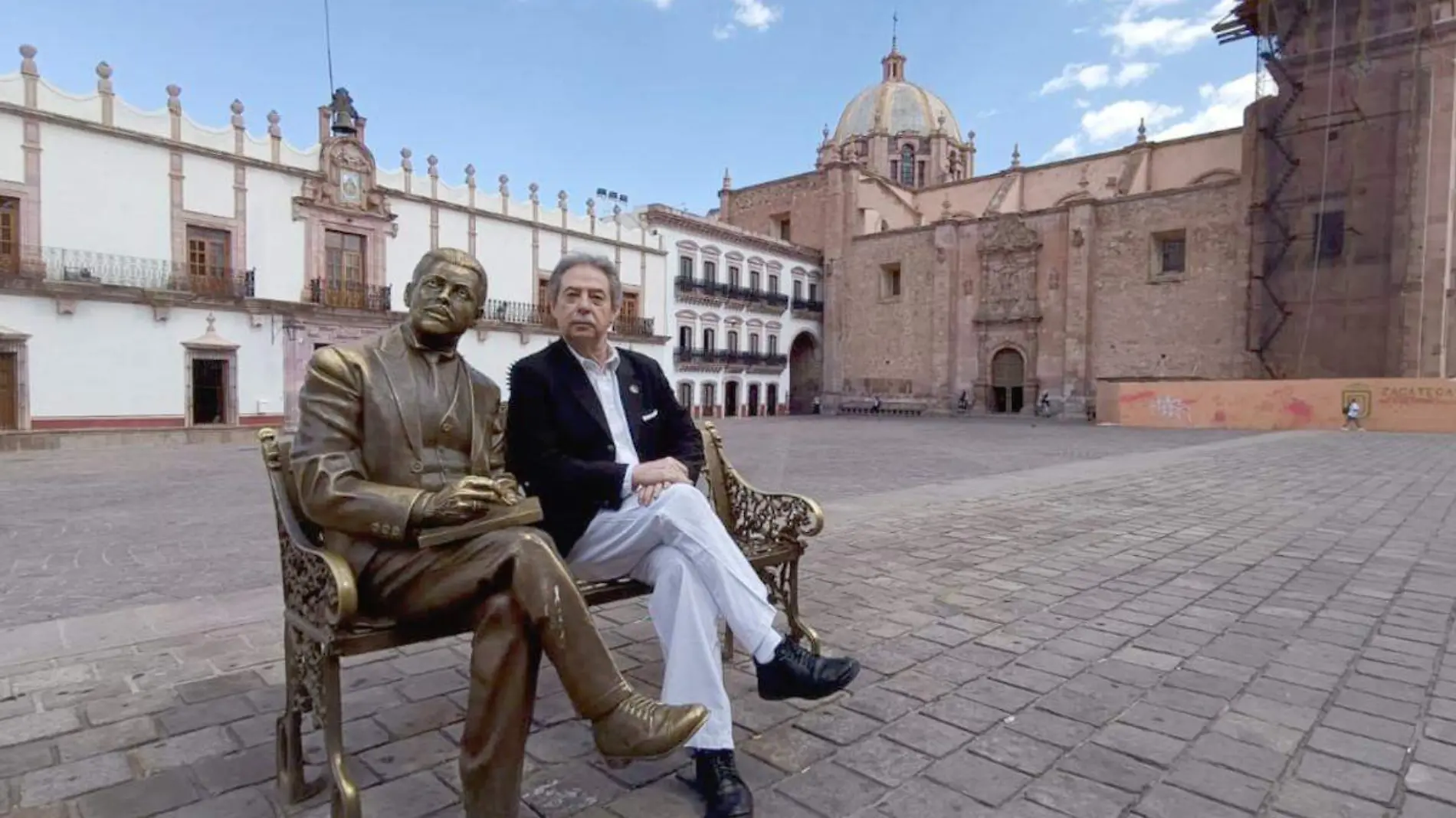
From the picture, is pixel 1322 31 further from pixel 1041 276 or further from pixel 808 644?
pixel 808 644

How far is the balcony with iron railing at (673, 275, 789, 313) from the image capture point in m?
33.9

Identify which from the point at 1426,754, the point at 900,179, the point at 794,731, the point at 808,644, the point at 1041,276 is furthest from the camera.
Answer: the point at 900,179

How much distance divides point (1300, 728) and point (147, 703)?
397cm

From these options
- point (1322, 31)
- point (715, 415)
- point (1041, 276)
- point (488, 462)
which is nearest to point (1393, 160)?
point (1322, 31)

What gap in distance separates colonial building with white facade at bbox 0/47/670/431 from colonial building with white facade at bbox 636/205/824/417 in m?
9.70

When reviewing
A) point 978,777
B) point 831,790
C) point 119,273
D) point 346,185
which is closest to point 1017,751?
point 978,777

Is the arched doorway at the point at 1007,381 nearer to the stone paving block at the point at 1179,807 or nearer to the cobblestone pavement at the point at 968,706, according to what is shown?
the cobblestone pavement at the point at 968,706

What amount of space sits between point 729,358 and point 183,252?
21.4 meters

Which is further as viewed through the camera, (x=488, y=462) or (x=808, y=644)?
(x=808, y=644)

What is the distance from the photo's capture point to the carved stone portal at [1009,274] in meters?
34.0

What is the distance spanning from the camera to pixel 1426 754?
2389 mm

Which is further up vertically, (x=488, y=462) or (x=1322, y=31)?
(x=1322, y=31)

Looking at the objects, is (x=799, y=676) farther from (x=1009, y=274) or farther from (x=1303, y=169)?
(x=1009, y=274)

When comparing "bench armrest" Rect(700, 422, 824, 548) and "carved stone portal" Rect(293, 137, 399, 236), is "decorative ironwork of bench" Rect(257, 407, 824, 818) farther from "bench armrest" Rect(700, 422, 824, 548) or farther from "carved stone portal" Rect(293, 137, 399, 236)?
"carved stone portal" Rect(293, 137, 399, 236)
